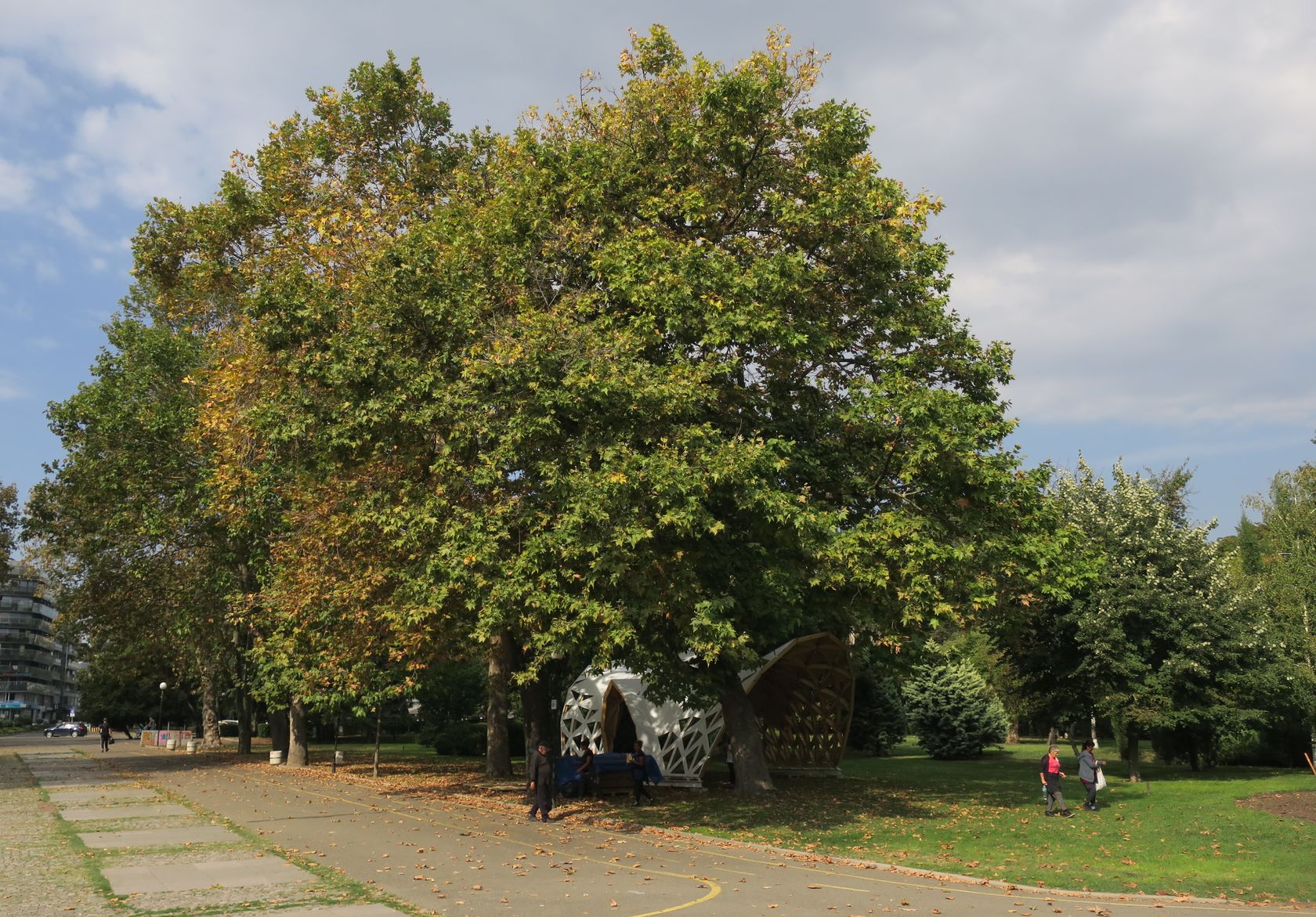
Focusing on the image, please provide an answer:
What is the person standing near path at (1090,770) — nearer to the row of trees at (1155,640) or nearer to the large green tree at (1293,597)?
the row of trees at (1155,640)

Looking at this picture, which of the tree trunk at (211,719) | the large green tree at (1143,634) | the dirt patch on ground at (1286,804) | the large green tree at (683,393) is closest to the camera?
the large green tree at (683,393)

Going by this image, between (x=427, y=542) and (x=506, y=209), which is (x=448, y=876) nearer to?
(x=427, y=542)

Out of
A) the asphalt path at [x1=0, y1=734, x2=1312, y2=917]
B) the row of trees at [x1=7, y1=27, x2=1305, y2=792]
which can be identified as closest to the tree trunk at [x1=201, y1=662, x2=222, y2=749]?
the row of trees at [x1=7, y1=27, x2=1305, y2=792]

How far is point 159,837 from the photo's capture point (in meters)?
15.9

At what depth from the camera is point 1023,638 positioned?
27.4 metres

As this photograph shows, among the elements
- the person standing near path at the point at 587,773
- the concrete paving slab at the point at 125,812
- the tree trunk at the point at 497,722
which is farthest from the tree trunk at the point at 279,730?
the person standing near path at the point at 587,773

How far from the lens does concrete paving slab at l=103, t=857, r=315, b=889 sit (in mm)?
11695

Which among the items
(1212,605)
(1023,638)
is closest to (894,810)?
(1023,638)

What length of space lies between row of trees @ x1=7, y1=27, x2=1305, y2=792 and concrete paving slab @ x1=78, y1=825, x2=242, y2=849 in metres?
4.34

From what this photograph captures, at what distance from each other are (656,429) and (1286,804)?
50.1 ft

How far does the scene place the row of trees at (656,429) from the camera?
16219 millimetres

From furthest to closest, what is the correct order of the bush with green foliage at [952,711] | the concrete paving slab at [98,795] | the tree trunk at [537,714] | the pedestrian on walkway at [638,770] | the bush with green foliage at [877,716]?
the bush with green foliage at [877,716], the bush with green foliage at [952,711], the tree trunk at [537,714], the concrete paving slab at [98,795], the pedestrian on walkway at [638,770]

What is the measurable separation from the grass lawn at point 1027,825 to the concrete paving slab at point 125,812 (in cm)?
593

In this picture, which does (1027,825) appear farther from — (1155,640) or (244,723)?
(244,723)
